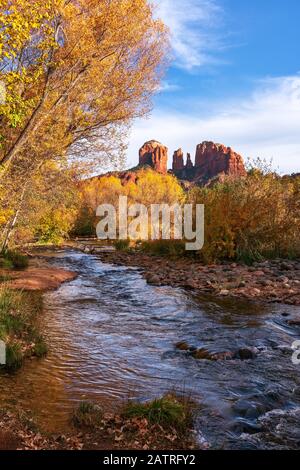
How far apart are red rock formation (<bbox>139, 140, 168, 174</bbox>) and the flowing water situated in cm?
12974

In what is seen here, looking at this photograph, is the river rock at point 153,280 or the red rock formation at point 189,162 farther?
the red rock formation at point 189,162

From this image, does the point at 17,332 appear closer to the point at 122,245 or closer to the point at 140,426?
the point at 140,426

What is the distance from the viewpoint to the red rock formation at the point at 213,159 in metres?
131

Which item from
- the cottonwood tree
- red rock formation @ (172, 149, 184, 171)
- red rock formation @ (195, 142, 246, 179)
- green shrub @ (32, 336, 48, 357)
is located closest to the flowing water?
green shrub @ (32, 336, 48, 357)

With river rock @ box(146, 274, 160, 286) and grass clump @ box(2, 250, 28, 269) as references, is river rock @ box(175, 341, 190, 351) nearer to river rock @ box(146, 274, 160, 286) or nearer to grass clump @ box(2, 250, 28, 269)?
river rock @ box(146, 274, 160, 286)

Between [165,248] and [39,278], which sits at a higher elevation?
[165,248]

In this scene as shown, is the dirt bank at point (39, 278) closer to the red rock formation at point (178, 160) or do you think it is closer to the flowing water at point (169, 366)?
the flowing water at point (169, 366)

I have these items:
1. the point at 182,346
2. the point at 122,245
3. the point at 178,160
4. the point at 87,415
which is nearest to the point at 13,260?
the point at 122,245

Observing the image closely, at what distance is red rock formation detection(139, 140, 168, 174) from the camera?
140 meters

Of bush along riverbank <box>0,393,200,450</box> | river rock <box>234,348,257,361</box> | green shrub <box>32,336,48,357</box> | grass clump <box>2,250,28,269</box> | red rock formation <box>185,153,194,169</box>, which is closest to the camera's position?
bush along riverbank <box>0,393,200,450</box>

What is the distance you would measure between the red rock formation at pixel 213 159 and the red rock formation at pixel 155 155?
1097cm

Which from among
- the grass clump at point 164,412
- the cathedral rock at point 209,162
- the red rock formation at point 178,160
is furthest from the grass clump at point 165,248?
the red rock formation at point 178,160

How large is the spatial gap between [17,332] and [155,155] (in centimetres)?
13563

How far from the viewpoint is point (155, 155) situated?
140250mm
